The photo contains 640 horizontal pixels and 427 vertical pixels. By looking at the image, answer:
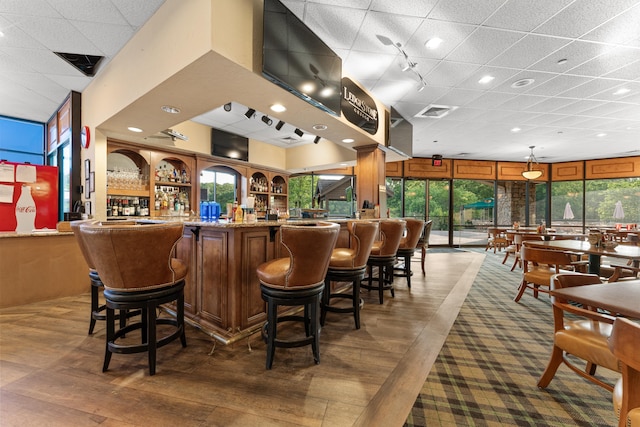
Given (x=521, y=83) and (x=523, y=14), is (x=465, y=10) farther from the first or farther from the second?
(x=521, y=83)

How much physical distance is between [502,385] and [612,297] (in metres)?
0.94

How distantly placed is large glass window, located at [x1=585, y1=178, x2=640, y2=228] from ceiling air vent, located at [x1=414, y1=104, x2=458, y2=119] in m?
8.14

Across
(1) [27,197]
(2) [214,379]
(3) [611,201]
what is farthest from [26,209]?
(3) [611,201]

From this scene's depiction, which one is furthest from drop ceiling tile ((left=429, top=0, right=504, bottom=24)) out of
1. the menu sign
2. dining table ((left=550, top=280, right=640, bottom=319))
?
dining table ((left=550, top=280, right=640, bottom=319))

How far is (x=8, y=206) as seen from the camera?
4.14 m

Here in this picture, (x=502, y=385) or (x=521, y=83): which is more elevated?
(x=521, y=83)

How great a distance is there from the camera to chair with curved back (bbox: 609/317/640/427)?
0.96 meters

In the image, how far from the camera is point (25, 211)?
429 cm

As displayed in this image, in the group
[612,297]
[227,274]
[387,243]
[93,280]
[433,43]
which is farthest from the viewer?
[387,243]

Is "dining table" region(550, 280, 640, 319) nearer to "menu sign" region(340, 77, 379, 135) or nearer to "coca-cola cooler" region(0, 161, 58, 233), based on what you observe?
"menu sign" region(340, 77, 379, 135)

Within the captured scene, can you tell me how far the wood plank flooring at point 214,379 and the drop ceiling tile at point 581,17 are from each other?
11.6 ft

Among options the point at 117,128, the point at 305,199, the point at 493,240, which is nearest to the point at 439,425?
the point at 117,128

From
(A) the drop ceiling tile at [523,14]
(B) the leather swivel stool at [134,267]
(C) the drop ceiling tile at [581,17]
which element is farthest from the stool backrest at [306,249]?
(C) the drop ceiling tile at [581,17]

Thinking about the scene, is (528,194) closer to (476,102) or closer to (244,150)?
(476,102)
